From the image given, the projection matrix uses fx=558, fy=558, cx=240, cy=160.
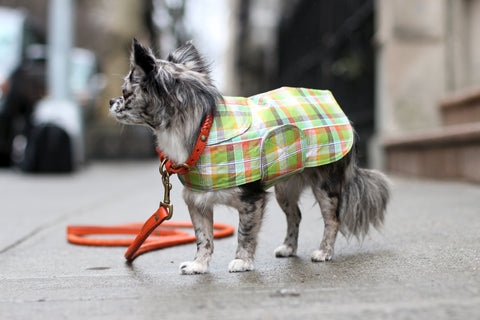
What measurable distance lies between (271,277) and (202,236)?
0.48m

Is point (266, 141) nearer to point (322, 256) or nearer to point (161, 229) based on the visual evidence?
point (322, 256)

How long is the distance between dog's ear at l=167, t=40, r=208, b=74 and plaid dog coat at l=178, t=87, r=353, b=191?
231 millimetres

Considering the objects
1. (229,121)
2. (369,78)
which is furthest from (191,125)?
(369,78)

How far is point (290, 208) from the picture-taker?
347 cm

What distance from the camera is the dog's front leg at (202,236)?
116 inches

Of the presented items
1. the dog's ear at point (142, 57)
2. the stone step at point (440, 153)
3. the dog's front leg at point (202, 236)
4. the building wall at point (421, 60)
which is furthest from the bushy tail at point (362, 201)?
the building wall at point (421, 60)

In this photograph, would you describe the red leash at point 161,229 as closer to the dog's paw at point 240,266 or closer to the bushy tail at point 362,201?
the dog's paw at point 240,266

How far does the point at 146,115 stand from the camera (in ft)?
9.41

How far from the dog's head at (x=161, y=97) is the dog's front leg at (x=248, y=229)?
51 cm

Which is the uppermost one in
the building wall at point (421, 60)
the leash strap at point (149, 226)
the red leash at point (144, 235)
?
the building wall at point (421, 60)

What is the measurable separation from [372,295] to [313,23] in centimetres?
1253

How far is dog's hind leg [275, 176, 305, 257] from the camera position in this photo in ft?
11.0

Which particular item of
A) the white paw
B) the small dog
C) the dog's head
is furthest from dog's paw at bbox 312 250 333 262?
the dog's head

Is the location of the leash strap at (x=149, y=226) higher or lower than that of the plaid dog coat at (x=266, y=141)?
lower
